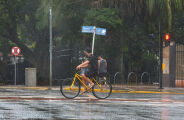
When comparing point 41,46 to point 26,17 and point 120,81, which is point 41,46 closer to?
point 26,17

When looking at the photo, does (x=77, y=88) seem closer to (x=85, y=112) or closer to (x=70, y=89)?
(x=70, y=89)

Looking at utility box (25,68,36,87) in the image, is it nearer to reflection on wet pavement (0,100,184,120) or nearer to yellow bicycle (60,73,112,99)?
yellow bicycle (60,73,112,99)

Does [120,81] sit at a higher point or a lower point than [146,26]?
lower

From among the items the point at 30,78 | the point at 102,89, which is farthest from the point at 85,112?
the point at 30,78

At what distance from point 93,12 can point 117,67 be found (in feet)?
14.1

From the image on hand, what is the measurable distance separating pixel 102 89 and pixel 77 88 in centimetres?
95

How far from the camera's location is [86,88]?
49.7 ft

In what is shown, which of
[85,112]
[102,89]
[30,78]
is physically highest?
[30,78]

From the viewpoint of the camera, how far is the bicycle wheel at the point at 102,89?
1503 centimetres

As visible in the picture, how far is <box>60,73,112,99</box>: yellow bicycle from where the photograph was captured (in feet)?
48.5

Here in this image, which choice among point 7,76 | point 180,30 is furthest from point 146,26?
point 7,76

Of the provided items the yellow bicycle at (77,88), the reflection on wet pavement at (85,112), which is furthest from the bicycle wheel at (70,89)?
the reflection on wet pavement at (85,112)

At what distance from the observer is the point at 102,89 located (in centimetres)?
1523

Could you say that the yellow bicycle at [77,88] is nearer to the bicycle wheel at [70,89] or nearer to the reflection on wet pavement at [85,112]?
the bicycle wheel at [70,89]
